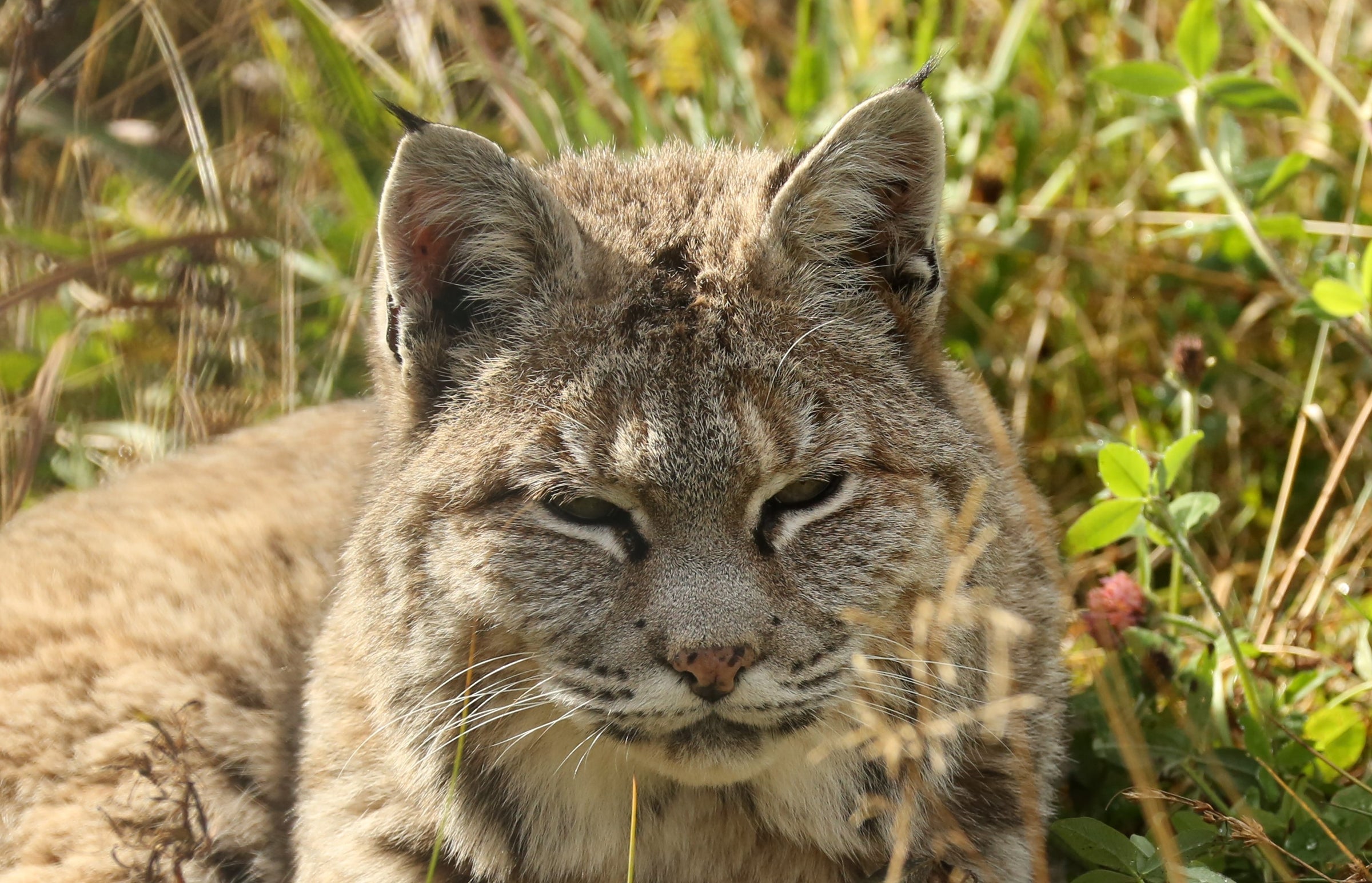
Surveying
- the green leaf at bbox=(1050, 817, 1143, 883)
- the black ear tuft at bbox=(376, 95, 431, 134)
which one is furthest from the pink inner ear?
the green leaf at bbox=(1050, 817, 1143, 883)

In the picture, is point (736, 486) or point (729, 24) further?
point (729, 24)

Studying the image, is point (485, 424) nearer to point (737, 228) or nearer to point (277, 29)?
point (737, 228)

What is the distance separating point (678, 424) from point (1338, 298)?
207 centimetres

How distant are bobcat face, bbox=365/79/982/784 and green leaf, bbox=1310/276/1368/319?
1308 mm

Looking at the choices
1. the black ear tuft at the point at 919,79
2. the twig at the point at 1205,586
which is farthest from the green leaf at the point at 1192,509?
Answer: the black ear tuft at the point at 919,79

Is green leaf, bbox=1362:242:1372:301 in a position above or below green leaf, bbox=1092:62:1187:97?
below

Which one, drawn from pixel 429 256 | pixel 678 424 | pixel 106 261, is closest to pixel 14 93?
pixel 106 261

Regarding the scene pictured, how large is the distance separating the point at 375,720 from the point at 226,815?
700mm

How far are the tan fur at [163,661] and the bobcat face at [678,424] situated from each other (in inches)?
33.4

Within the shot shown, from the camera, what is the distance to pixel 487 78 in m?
5.92

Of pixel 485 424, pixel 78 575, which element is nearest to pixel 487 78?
pixel 78 575

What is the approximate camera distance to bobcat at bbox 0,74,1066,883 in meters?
2.76

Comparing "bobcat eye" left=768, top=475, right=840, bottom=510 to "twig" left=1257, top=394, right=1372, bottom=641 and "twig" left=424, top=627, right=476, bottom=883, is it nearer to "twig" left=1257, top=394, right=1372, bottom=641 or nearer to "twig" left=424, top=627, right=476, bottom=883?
"twig" left=424, top=627, right=476, bottom=883

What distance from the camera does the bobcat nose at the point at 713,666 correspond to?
8.48 feet
